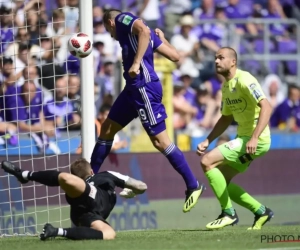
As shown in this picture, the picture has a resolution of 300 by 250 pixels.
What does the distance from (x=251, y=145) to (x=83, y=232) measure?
222cm

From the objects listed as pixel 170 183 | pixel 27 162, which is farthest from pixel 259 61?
pixel 27 162

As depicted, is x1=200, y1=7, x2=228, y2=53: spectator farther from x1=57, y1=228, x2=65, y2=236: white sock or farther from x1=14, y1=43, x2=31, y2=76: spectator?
x1=57, y1=228, x2=65, y2=236: white sock

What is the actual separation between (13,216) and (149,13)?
271 inches

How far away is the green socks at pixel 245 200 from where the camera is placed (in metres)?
9.69

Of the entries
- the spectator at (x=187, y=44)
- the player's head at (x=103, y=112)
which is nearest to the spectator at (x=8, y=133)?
the player's head at (x=103, y=112)

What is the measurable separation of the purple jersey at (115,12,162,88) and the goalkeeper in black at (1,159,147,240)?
49.4 inches

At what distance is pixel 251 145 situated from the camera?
29.7ft

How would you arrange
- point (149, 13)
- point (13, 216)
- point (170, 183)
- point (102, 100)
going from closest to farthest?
point (13, 216), point (170, 183), point (102, 100), point (149, 13)

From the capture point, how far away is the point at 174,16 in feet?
56.5

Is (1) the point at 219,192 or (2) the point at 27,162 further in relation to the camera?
(2) the point at 27,162

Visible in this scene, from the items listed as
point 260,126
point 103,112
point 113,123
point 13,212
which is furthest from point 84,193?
point 103,112

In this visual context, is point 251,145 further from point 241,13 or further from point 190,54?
point 241,13

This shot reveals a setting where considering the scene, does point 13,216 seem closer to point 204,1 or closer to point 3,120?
point 3,120

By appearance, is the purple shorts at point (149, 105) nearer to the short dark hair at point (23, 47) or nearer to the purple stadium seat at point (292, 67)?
the short dark hair at point (23, 47)
